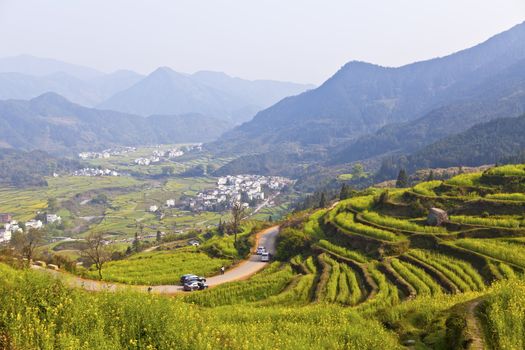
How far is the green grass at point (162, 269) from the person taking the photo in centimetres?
3653

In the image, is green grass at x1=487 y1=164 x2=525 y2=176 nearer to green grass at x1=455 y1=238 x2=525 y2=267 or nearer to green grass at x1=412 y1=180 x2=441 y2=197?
green grass at x1=412 y1=180 x2=441 y2=197

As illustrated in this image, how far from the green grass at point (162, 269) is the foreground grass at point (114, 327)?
2276 centimetres

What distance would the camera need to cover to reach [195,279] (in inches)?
1359

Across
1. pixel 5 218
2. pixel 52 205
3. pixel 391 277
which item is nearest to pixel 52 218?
pixel 5 218

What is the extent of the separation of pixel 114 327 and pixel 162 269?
30121 mm

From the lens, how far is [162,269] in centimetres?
4059

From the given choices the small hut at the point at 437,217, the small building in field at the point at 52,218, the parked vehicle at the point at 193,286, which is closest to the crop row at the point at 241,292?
the parked vehicle at the point at 193,286

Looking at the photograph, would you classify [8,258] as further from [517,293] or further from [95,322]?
[517,293]

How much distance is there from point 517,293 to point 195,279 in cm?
2472

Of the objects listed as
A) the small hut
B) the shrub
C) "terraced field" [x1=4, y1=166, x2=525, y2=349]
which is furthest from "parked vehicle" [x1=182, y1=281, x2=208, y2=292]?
the small hut

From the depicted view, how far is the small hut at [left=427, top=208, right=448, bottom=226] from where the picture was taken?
120ft

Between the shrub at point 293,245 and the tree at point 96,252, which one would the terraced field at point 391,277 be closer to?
the shrub at point 293,245

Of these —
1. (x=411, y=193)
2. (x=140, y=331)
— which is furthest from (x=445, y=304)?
(x=411, y=193)

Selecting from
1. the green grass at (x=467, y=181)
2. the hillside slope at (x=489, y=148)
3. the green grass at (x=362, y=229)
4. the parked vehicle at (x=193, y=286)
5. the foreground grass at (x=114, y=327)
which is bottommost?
the hillside slope at (x=489, y=148)
